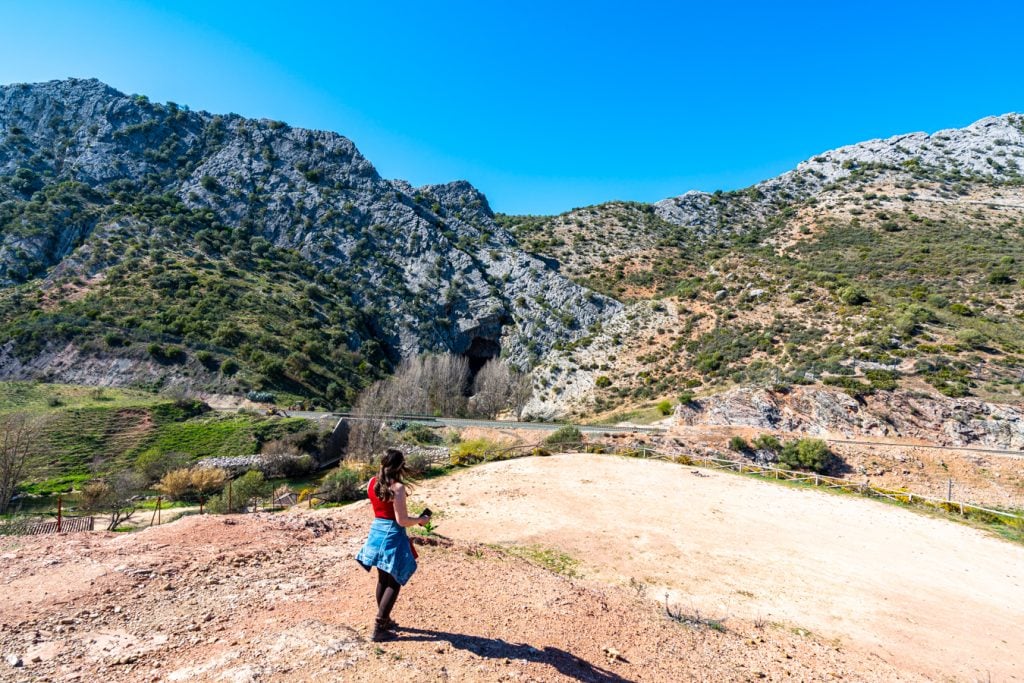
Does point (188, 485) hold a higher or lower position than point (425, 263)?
lower

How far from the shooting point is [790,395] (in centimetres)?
3036

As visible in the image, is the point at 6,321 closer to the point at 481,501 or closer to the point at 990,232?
the point at 481,501

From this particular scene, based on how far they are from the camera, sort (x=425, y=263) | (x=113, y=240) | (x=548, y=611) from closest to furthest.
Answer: (x=548, y=611) → (x=113, y=240) → (x=425, y=263)

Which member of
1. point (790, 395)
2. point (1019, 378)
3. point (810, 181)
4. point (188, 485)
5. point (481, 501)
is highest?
point (810, 181)

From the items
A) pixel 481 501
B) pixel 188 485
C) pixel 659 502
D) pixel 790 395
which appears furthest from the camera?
pixel 790 395

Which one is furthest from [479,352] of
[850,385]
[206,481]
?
[206,481]

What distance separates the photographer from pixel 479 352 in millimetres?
62719

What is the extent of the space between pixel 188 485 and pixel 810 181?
97.1m

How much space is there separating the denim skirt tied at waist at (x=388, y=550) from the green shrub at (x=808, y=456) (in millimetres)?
24087

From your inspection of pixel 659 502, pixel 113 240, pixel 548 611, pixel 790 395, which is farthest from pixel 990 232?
pixel 113 240

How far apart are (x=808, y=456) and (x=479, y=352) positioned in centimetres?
4399

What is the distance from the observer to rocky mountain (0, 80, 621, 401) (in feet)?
132

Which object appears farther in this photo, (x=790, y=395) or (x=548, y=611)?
(x=790, y=395)

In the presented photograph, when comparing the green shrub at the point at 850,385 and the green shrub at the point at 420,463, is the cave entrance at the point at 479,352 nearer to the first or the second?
the green shrub at the point at 850,385
